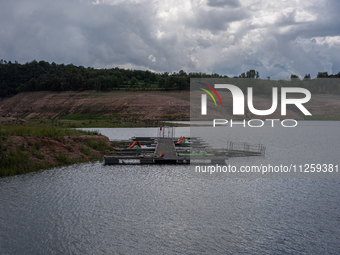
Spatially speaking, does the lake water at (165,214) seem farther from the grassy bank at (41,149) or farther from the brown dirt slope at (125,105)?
the brown dirt slope at (125,105)

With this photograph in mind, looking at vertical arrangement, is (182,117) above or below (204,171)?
above

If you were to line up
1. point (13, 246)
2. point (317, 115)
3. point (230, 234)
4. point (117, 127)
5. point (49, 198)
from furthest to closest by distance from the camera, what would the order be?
point (317, 115), point (117, 127), point (49, 198), point (230, 234), point (13, 246)

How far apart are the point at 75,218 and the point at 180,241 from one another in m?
6.40

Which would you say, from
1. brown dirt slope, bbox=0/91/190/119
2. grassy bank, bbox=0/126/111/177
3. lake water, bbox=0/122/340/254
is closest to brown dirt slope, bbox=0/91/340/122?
brown dirt slope, bbox=0/91/190/119

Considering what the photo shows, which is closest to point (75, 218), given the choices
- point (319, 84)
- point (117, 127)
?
point (117, 127)

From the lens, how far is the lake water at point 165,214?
49.4ft

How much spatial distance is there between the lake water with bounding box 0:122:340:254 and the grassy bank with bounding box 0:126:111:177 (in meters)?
2.12

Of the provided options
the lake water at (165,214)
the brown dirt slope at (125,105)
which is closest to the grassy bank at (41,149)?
the lake water at (165,214)

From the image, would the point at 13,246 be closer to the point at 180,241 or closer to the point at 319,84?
the point at 180,241

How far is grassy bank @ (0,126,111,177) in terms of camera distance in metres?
Answer: 28.5

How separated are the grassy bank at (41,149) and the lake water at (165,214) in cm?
212

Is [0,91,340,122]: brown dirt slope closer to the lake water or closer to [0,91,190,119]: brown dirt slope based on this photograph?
[0,91,190,119]: brown dirt slope

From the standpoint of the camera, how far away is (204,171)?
1225 inches

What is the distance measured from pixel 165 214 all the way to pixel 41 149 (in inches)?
731
